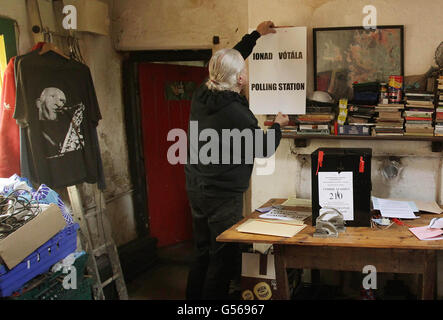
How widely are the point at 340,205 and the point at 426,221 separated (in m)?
0.54

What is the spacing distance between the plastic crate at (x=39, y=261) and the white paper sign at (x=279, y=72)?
1.49 m

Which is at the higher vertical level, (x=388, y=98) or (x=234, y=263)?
(x=388, y=98)

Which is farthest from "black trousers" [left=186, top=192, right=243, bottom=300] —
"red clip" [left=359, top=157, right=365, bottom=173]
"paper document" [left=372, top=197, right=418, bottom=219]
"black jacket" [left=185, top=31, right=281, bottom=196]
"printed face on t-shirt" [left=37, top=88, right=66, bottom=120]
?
"printed face on t-shirt" [left=37, top=88, right=66, bottom=120]

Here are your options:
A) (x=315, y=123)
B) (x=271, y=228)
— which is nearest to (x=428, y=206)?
(x=315, y=123)

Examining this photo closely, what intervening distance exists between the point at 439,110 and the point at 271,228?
131cm

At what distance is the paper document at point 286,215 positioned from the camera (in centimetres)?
252

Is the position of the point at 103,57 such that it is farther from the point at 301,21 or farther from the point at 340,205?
the point at 340,205

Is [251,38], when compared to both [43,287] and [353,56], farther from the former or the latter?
[43,287]

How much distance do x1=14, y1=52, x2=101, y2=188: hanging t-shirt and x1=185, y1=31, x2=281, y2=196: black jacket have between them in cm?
92

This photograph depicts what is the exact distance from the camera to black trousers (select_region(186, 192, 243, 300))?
→ 2.52m

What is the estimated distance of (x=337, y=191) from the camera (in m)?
2.29

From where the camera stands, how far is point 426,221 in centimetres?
239

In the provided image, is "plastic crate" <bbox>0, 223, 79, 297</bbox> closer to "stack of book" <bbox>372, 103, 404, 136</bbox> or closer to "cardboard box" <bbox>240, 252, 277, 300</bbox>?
"cardboard box" <bbox>240, 252, 277, 300</bbox>
